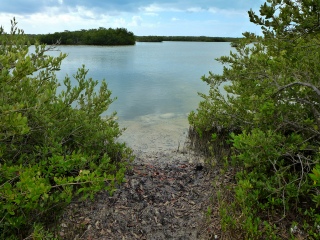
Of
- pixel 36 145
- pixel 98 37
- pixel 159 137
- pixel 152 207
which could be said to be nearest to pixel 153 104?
pixel 159 137

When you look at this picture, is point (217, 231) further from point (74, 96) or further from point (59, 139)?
point (74, 96)

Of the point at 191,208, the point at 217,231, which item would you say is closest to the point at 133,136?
the point at 191,208

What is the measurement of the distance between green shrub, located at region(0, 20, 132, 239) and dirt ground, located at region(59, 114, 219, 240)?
394mm

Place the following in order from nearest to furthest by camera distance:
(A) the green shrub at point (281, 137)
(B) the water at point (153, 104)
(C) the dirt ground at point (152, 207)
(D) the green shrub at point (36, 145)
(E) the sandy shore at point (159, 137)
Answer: (D) the green shrub at point (36, 145) < (A) the green shrub at point (281, 137) < (C) the dirt ground at point (152, 207) < (E) the sandy shore at point (159, 137) < (B) the water at point (153, 104)

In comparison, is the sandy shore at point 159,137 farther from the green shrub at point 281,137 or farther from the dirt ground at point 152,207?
the green shrub at point 281,137

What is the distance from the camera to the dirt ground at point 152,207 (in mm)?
3336

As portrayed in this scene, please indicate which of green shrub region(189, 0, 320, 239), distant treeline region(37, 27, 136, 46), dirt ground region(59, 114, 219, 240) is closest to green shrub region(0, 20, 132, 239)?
dirt ground region(59, 114, 219, 240)

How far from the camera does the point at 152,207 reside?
3.80 meters

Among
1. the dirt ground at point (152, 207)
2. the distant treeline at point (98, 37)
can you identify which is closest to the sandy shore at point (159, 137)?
the dirt ground at point (152, 207)

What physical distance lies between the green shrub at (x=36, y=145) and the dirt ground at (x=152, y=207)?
0.39m

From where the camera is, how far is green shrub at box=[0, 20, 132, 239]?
2.27 meters

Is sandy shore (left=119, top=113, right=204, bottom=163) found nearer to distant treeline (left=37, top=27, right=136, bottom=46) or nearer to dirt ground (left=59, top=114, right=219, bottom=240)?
dirt ground (left=59, top=114, right=219, bottom=240)

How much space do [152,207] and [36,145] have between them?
5.43 feet

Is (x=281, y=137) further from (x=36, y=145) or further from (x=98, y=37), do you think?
(x=98, y=37)
